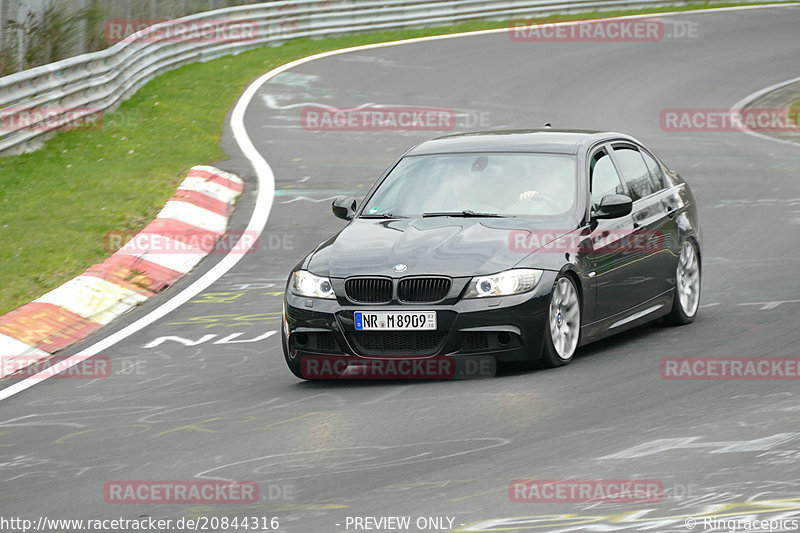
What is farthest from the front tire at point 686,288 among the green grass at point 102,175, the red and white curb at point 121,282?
the green grass at point 102,175

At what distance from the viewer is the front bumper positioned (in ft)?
29.2

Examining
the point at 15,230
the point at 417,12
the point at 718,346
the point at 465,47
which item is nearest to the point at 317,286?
the point at 718,346

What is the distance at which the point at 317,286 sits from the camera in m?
9.23

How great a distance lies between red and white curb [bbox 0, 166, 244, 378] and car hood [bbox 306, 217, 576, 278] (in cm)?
270

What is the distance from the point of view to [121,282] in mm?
12656

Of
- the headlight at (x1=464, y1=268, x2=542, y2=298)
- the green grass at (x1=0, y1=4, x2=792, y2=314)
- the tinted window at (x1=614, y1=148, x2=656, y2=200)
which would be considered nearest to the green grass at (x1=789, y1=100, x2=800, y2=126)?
the green grass at (x1=0, y1=4, x2=792, y2=314)

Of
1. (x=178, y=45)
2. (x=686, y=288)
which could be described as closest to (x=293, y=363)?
(x=686, y=288)

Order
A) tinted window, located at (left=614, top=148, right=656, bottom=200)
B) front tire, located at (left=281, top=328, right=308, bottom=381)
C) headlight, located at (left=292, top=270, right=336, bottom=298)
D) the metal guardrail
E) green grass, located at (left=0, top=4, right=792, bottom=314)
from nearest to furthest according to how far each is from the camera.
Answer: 1. headlight, located at (left=292, top=270, right=336, bottom=298)
2. front tire, located at (left=281, top=328, right=308, bottom=381)
3. tinted window, located at (left=614, top=148, right=656, bottom=200)
4. green grass, located at (left=0, top=4, right=792, bottom=314)
5. the metal guardrail

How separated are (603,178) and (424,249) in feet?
6.14

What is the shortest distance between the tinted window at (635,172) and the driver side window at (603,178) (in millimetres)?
156

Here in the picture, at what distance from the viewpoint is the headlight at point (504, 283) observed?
8906mm

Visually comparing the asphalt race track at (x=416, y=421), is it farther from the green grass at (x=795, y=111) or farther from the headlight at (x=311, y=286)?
the green grass at (x=795, y=111)

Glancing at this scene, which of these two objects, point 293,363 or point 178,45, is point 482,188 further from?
point 178,45

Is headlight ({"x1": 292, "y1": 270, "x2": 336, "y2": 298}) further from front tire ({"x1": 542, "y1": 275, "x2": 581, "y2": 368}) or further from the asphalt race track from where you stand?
front tire ({"x1": 542, "y1": 275, "x2": 581, "y2": 368})
